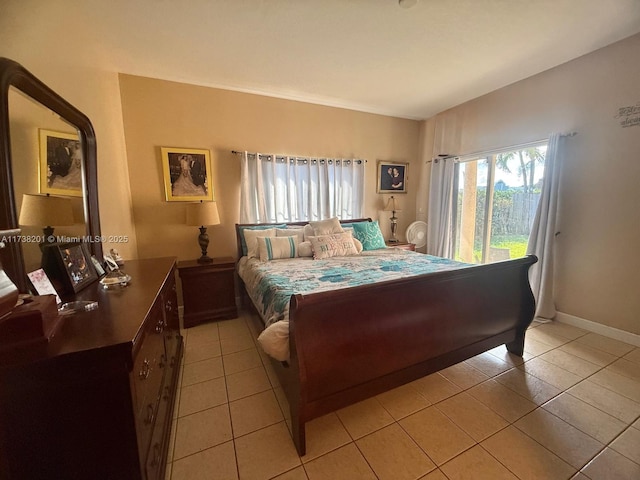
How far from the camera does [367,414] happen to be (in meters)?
1.55

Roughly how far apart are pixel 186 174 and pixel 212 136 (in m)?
0.53

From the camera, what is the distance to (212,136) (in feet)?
9.65

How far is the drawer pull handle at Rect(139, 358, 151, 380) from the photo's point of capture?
98cm

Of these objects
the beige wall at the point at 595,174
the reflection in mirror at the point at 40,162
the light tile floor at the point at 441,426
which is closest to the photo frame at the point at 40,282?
the reflection in mirror at the point at 40,162

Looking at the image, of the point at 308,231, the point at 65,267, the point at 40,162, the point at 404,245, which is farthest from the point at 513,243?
the point at 40,162

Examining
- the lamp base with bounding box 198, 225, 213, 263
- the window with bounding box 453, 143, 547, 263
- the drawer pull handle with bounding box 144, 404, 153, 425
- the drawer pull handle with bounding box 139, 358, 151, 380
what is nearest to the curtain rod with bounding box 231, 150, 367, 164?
the lamp base with bounding box 198, 225, 213, 263

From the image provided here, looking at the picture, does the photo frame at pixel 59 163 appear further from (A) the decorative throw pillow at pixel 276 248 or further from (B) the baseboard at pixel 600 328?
(B) the baseboard at pixel 600 328

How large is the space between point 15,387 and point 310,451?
1.22 m

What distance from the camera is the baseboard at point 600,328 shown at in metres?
2.24

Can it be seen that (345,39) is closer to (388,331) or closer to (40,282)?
(388,331)

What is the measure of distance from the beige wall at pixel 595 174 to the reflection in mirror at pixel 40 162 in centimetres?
398

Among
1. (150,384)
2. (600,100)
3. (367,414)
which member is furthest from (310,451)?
(600,100)

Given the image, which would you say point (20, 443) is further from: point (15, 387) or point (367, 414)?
point (367, 414)

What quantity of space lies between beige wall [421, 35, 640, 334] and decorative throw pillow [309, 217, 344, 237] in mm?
2294
